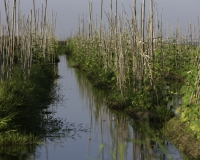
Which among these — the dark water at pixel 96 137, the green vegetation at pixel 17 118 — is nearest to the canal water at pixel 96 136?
the dark water at pixel 96 137

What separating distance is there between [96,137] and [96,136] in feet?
0.28

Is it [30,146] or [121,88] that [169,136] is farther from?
[121,88]

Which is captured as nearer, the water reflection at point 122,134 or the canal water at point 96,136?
the water reflection at point 122,134

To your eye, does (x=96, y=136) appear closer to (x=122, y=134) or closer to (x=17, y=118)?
(x=122, y=134)

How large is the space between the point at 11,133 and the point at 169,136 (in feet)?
9.11

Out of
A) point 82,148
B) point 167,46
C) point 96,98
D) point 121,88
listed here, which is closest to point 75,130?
point 82,148

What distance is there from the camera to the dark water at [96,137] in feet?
23.2

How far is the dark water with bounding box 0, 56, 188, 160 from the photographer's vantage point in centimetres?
707

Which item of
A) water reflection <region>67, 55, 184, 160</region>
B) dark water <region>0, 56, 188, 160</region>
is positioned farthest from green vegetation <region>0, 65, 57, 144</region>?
water reflection <region>67, 55, 184, 160</region>

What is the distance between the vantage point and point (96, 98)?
1371 centimetres

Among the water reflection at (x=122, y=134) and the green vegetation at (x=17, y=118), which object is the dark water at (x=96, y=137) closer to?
the water reflection at (x=122, y=134)

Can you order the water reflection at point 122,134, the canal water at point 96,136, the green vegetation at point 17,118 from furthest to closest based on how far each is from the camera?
the green vegetation at point 17,118
the canal water at point 96,136
the water reflection at point 122,134

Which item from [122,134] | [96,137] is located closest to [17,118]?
[96,137]

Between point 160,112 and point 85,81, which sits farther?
point 85,81
